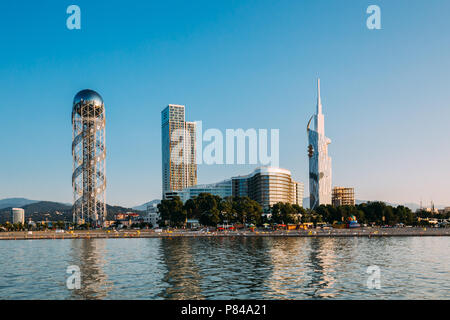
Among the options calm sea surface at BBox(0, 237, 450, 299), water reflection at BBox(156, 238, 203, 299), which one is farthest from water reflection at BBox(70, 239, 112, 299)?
water reflection at BBox(156, 238, 203, 299)

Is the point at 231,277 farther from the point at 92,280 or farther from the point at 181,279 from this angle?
the point at 92,280

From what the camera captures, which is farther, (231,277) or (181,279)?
(231,277)

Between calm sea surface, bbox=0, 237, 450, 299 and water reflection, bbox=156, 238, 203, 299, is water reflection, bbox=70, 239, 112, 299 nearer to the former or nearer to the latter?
calm sea surface, bbox=0, 237, 450, 299

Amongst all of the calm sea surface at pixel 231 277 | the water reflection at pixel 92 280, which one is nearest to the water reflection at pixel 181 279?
the calm sea surface at pixel 231 277

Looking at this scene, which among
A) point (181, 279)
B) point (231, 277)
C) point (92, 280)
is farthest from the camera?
point (231, 277)

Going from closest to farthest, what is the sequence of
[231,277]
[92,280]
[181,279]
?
1. [92,280]
2. [181,279]
3. [231,277]

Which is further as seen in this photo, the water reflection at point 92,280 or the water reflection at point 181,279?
the water reflection at point 92,280

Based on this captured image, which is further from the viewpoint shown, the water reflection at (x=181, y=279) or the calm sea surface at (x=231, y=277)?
the calm sea surface at (x=231, y=277)

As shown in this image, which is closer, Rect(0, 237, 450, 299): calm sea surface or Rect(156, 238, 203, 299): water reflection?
Rect(156, 238, 203, 299): water reflection

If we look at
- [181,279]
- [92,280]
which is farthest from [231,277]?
[92,280]

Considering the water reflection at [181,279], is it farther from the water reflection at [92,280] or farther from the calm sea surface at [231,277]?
the water reflection at [92,280]
